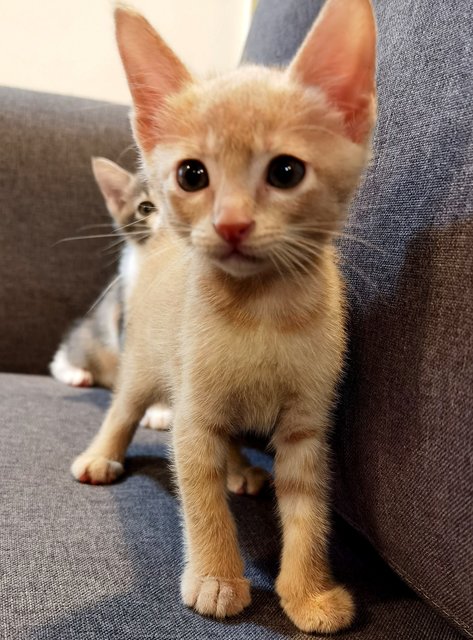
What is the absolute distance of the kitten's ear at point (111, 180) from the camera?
5.12ft

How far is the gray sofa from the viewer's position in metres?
0.63

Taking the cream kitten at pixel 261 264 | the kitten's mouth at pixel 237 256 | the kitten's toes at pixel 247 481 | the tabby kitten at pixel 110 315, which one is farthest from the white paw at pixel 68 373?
the kitten's mouth at pixel 237 256

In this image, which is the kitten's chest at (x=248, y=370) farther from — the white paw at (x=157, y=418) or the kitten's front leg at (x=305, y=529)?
the white paw at (x=157, y=418)

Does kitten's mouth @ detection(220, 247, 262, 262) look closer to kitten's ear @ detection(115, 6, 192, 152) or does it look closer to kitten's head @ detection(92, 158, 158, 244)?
kitten's ear @ detection(115, 6, 192, 152)

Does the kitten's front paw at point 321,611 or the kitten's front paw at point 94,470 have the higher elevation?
the kitten's front paw at point 321,611

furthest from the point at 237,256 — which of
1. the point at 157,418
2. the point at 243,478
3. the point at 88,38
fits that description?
the point at 88,38

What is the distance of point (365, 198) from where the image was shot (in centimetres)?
86

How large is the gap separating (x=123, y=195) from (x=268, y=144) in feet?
3.44

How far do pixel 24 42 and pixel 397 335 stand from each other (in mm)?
1920

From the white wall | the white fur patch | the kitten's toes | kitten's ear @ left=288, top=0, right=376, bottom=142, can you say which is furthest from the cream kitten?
the white wall

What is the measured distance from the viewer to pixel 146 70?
789mm

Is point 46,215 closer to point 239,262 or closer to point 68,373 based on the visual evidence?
point 68,373

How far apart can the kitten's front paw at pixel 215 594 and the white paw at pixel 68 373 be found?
0.94 m

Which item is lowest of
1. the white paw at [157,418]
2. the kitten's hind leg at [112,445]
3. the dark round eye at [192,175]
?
the white paw at [157,418]
